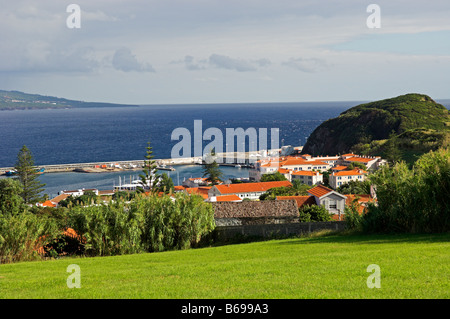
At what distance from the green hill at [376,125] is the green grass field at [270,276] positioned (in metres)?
90.5

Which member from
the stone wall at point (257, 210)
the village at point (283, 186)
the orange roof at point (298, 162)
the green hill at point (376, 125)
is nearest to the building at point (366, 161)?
the village at point (283, 186)

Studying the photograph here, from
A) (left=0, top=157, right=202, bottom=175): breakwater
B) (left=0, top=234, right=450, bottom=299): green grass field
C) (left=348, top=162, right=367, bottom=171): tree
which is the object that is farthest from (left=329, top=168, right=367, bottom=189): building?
(left=0, top=234, right=450, bottom=299): green grass field

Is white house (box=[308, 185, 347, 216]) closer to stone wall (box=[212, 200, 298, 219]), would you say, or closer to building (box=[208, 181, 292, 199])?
stone wall (box=[212, 200, 298, 219])

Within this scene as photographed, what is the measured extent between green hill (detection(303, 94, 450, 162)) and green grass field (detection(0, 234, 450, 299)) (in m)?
90.5

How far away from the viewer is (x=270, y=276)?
9.22 metres

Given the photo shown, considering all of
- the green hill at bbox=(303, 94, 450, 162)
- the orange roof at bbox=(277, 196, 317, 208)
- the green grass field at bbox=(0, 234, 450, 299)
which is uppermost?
the green hill at bbox=(303, 94, 450, 162)

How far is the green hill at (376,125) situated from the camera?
11150cm

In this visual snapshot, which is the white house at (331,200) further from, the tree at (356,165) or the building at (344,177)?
the tree at (356,165)

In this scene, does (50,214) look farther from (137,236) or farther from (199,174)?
(199,174)

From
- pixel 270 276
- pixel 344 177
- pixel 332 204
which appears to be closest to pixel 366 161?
pixel 344 177

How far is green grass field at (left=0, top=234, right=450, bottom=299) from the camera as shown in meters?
7.80

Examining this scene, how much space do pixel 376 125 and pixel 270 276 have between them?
11882 centimetres

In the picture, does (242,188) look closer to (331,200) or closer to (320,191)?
(320,191)

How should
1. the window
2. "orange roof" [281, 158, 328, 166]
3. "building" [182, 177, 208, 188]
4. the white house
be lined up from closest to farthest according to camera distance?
the white house → the window → "building" [182, 177, 208, 188] → "orange roof" [281, 158, 328, 166]
